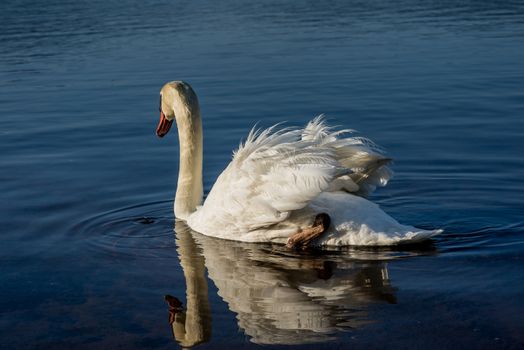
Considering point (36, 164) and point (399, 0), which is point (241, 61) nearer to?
point (36, 164)

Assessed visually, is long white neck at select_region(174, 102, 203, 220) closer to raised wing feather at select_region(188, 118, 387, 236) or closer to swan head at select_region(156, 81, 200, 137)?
Answer: swan head at select_region(156, 81, 200, 137)

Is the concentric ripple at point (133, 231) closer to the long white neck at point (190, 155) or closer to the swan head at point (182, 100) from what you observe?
the long white neck at point (190, 155)

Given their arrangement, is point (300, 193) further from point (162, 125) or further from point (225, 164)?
point (225, 164)

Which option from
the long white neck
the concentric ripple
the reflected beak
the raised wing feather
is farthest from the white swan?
the reflected beak

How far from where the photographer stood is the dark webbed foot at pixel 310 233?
26.5 ft

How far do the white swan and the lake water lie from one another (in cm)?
18

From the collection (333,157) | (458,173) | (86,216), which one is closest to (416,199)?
(458,173)

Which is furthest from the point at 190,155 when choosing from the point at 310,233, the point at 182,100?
the point at 310,233

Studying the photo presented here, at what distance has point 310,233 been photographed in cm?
813

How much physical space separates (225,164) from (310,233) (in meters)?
3.86

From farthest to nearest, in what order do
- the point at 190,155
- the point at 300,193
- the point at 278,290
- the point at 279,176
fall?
1. the point at 190,155
2. the point at 279,176
3. the point at 300,193
4. the point at 278,290

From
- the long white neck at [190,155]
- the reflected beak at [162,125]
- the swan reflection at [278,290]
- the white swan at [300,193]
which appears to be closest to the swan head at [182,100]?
the long white neck at [190,155]

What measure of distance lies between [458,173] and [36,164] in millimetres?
5174

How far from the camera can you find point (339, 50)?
20.7 meters
